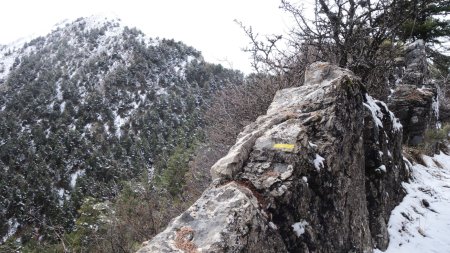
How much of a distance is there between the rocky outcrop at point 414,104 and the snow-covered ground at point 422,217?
230cm

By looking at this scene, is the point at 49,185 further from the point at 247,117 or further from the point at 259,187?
the point at 259,187

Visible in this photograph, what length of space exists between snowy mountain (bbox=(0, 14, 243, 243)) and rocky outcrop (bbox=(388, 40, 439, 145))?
29.7 metres

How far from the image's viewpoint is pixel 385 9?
20.1 ft

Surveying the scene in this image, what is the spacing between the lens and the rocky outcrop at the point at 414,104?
8.41m

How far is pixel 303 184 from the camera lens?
2936mm

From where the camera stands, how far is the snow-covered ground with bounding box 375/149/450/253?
13.5 feet

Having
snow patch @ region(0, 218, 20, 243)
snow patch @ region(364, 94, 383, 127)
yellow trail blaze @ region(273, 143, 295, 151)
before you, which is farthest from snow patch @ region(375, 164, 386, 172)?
snow patch @ region(0, 218, 20, 243)

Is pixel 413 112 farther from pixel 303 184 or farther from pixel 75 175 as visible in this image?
pixel 75 175

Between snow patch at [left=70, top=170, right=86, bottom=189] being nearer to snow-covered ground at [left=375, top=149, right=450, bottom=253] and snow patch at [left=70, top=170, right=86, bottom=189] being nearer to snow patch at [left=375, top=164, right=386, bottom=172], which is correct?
snow-covered ground at [left=375, top=149, right=450, bottom=253]

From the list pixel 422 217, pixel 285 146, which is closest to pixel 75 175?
pixel 422 217

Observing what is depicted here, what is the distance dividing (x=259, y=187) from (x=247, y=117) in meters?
7.89

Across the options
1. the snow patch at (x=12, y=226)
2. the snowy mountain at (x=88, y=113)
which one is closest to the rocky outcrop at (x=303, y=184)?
the snowy mountain at (x=88, y=113)

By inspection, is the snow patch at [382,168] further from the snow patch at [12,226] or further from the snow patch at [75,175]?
the snow patch at [75,175]

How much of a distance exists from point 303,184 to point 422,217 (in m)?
2.97
